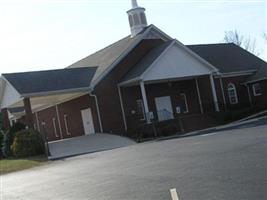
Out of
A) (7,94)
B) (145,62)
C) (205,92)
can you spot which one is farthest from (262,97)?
(7,94)

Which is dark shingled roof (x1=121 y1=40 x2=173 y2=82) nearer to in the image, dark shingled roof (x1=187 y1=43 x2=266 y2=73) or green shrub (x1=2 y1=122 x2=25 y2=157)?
dark shingled roof (x1=187 y1=43 x2=266 y2=73)

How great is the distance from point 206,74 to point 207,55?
7250mm

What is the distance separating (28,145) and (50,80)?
6.59 m

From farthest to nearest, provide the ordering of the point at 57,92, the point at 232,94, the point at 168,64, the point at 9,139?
the point at 232,94 → the point at 168,64 → the point at 57,92 → the point at 9,139

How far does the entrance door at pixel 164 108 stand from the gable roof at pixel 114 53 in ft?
14.3

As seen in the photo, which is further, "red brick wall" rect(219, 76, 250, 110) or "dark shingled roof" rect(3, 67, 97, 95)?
"red brick wall" rect(219, 76, 250, 110)

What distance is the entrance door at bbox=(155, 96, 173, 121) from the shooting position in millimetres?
36906

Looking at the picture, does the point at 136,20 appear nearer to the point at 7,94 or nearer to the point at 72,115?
the point at 72,115

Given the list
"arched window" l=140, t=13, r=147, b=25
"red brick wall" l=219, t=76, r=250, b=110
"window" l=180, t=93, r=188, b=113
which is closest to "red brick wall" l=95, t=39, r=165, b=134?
"window" l=180, t=93, r=188, b=113

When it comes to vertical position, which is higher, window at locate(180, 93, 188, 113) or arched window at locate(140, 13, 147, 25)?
arched window at locate(140, 13, 147, 25)

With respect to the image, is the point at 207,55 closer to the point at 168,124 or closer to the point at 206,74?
the point at 206,74

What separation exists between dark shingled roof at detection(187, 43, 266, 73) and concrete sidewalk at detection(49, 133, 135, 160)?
44.9 ft

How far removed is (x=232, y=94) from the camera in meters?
41.9

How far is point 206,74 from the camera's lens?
37125 mm
